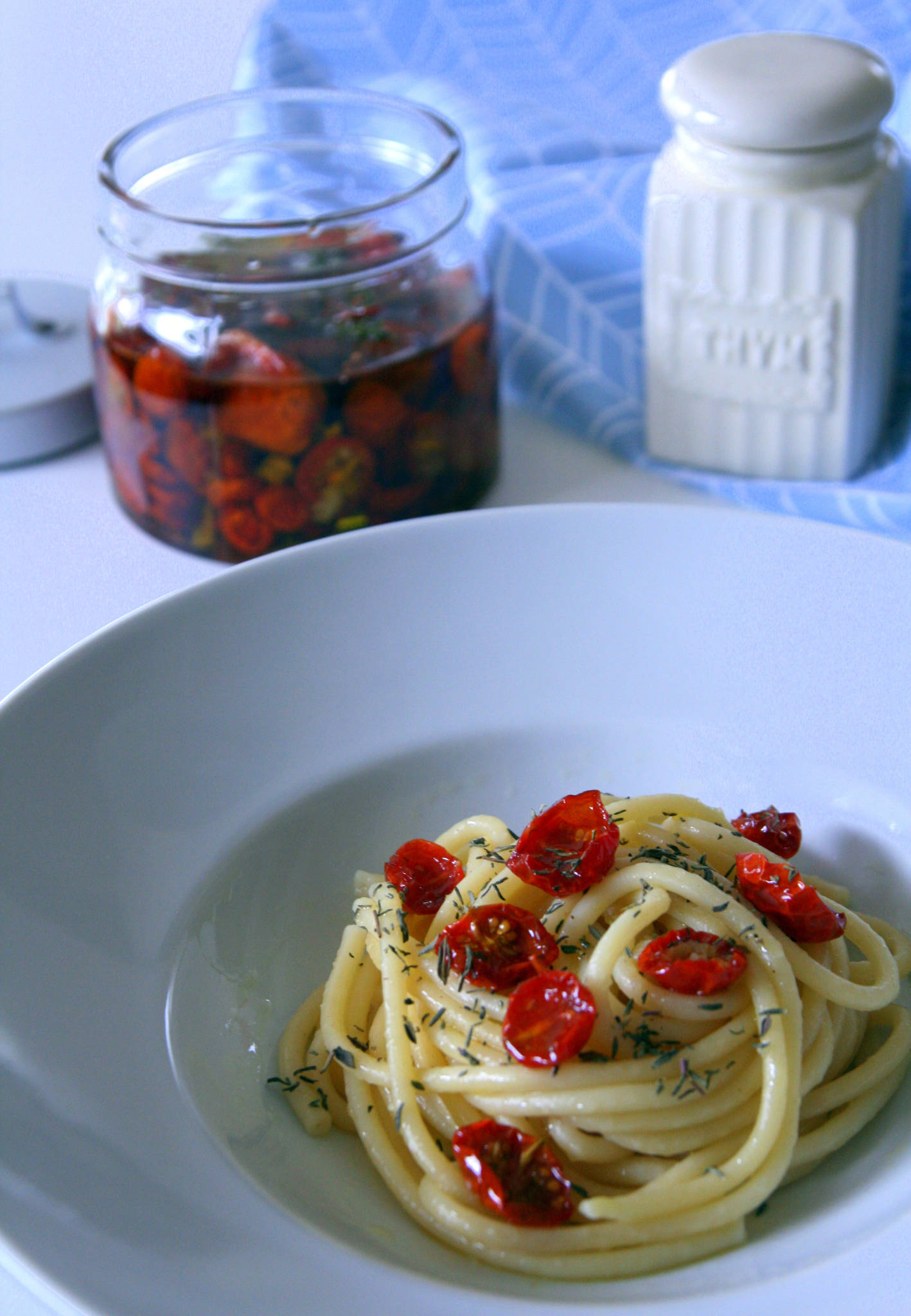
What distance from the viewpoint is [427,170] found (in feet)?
6.70

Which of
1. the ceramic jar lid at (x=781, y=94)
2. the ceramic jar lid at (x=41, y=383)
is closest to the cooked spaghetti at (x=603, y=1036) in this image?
the ceramic jar lid at (x=781, y=94)

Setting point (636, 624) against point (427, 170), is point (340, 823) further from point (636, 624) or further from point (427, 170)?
point (427, 170)

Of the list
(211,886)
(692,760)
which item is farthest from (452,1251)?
(692,760)

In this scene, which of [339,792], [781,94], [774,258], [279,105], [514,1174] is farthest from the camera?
[279,105]

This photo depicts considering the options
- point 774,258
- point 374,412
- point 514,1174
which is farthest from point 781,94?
point 514,1174

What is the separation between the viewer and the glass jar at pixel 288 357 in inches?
70.1

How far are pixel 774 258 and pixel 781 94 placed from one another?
0.21 metres

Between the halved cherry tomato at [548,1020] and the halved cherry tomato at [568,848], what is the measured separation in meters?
0.12

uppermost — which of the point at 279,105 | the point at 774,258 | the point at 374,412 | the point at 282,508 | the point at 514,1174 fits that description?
the point at 279,105

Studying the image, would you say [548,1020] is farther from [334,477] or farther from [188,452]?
[188,452]

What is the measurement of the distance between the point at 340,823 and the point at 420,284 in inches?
30.9

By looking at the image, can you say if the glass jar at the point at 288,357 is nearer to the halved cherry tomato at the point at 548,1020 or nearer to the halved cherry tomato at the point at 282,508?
the halved cherry tomato at the point at 282,508

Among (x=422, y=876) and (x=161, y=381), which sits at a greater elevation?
(x=161, y=381)

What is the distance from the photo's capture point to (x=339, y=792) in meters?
1.51
